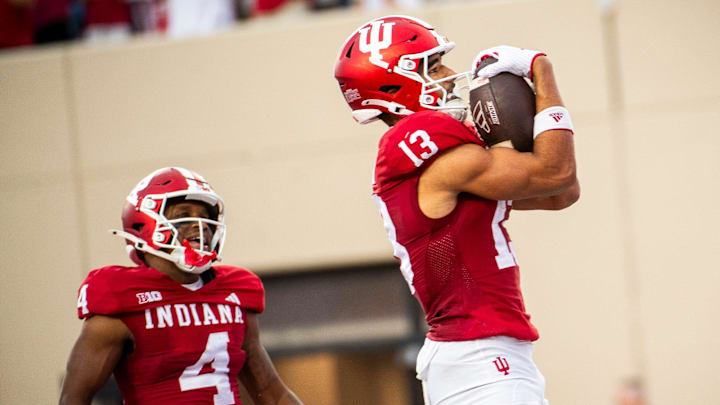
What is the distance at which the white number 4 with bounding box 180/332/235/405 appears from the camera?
12.2ft

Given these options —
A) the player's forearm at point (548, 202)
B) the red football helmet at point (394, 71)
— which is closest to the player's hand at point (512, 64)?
the red football helmet at point (394, 71)

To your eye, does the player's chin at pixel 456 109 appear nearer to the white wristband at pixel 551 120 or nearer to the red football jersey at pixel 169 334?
the white wristband at pixel 551 120

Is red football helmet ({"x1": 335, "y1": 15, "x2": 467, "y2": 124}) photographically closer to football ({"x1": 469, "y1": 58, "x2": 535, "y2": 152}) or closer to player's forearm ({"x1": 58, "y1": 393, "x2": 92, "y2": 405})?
football ({"x1": 469, "y1": 58, "x2": 535, "y2": 152})

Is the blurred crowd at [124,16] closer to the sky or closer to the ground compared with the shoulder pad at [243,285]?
closer to the sky

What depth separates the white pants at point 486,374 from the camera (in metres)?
3.01

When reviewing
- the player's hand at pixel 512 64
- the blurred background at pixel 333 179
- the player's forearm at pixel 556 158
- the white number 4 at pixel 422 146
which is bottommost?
the blurred background at pixel 333 179

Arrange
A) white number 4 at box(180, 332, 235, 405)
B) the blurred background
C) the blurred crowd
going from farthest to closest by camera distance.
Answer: the blurred crowd < the blurred background < white number 4 at box(180, 332, 235, 405)

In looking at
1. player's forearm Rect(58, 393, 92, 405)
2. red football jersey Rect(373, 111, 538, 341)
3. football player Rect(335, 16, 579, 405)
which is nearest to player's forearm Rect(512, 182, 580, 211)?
football player Rect(335, 16, 579, 405)

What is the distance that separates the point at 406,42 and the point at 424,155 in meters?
0.51

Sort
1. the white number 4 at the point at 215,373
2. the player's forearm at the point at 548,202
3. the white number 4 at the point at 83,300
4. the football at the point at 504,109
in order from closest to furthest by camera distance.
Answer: the football at the point at 504,109 → the player's forearm at the point at 548,202 → the white number 4 at the point at 83,300 → the white number 4 at the point at 215,373

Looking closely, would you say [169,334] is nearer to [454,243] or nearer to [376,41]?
[454,243]

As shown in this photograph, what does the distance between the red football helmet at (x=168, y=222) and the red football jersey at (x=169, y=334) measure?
13cm

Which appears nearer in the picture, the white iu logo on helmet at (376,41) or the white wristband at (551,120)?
the white wristband at (551,120)

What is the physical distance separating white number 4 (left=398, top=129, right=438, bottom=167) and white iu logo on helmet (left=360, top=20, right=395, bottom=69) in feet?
1.28
